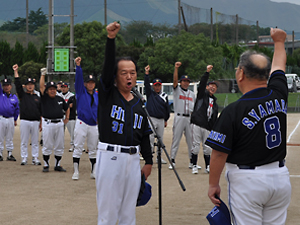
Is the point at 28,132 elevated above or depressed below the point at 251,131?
below

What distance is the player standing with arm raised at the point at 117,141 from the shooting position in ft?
13.8

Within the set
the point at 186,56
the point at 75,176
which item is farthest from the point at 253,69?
the point at 186,56

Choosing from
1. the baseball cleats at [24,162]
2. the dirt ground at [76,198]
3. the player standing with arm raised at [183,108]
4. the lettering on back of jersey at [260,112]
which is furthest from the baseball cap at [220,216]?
the baseball cleats at [24,162]

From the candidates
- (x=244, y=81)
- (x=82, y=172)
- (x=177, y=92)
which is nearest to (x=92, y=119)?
(x=82, y=172)

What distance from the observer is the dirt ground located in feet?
21.7

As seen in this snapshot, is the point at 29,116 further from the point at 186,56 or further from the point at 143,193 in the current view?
the point at 186,56

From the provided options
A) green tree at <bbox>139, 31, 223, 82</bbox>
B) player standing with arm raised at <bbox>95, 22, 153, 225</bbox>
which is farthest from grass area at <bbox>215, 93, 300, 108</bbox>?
player standing with arm raised at <bbox>95, 22, 153, 225</bbox>

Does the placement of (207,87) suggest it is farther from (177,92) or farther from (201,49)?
(201,49)

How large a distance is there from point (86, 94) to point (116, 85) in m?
5.02

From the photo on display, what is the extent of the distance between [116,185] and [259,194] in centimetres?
143

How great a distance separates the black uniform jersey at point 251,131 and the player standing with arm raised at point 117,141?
106 centimetres

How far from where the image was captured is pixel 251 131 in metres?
3.44

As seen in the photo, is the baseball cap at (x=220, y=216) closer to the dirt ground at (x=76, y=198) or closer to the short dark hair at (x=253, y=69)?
→ the short dark hair at (x=253, y=69)

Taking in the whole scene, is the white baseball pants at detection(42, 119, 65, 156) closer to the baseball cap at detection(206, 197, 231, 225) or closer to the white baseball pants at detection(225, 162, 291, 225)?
the baseball cap at detection(206, 197, 231, 225)
